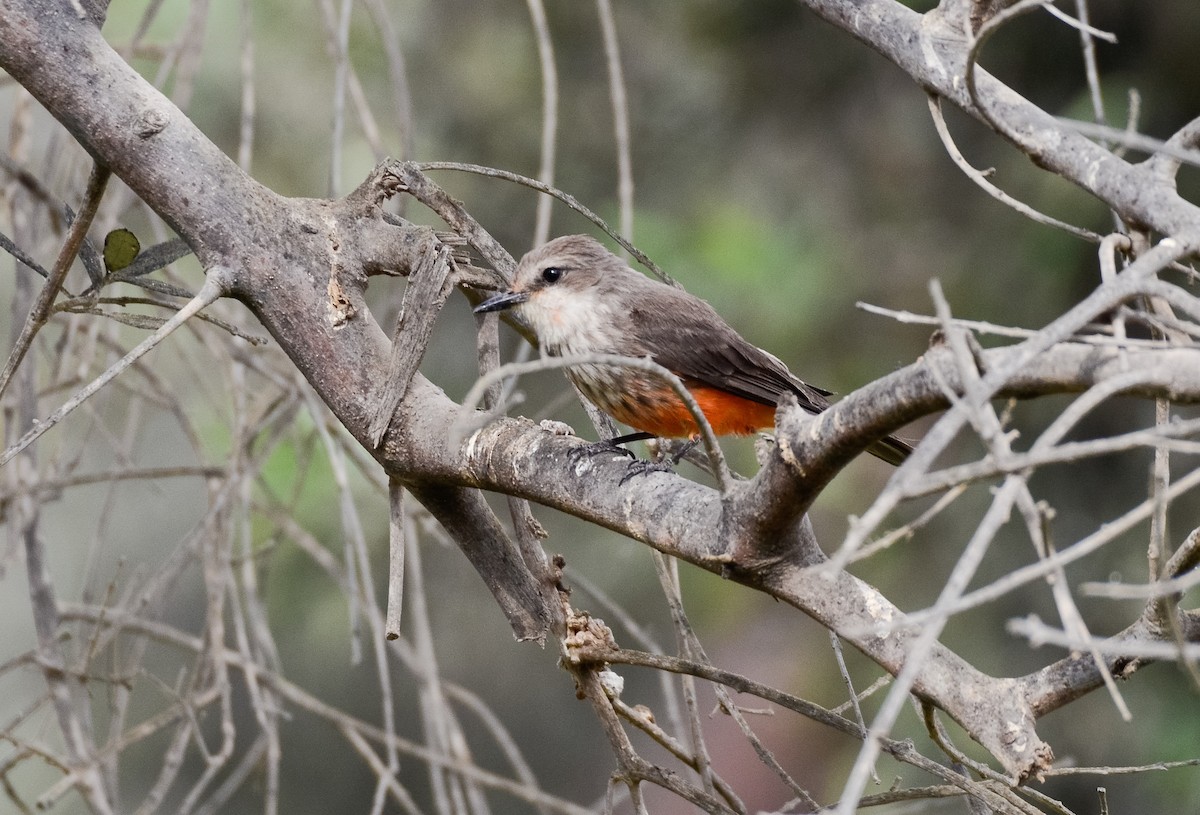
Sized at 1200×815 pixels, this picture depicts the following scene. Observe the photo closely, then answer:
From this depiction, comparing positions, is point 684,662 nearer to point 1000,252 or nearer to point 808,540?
point 808,540

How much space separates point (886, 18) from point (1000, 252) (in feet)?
10.5

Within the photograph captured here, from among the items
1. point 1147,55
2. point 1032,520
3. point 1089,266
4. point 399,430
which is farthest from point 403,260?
point 1147,55

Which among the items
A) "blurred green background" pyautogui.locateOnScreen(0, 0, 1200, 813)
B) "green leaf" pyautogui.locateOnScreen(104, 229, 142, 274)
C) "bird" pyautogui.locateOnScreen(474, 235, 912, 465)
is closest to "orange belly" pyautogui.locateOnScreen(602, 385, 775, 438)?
"bird" pyautogui.locateOnScreen(474, 235, 912, 465)

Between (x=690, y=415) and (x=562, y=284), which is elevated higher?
(x=562, y=284)

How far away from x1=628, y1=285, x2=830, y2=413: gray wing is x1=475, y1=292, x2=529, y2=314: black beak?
467 millimetres

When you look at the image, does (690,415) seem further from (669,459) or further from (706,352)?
(706,352)

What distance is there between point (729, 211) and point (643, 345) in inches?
104

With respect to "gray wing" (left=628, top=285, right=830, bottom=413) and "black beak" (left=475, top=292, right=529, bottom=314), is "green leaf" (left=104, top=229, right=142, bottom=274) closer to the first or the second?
"black beak" (left=475, top=292, right=529, bottom=314)

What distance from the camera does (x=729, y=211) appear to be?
5.90 meters

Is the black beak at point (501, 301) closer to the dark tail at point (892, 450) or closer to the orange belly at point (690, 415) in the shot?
the orange belly at point (690, 415)

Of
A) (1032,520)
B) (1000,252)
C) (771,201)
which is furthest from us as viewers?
(771,201)

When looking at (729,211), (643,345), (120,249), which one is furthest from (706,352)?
(729,211)

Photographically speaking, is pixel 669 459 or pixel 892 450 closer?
pixel 892 450

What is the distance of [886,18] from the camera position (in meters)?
2.35
